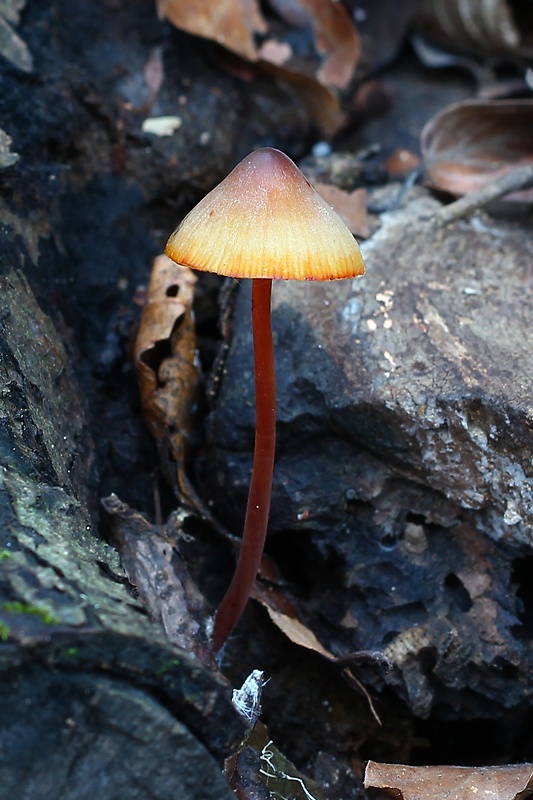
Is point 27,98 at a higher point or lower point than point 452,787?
higher

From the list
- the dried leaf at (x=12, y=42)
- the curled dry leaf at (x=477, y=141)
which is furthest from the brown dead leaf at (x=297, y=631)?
the dried leaf at (x=12, y=42)

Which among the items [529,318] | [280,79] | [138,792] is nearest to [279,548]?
[529,318]

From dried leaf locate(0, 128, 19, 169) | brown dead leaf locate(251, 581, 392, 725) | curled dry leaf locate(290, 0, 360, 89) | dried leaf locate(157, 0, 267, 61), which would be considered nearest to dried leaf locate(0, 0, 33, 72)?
dried leaf locate(0, 128, 19, 169)

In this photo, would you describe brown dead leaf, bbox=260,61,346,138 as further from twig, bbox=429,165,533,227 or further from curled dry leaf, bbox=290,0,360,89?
twig, bbox=429,165,533,227

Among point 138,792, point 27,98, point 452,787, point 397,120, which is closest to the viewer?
point 138,792

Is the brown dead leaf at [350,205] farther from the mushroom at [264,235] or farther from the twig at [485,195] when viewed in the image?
the mushroom at [264,235]

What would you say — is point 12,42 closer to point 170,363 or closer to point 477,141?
point 170,363

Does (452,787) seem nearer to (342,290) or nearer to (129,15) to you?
(342,290)
